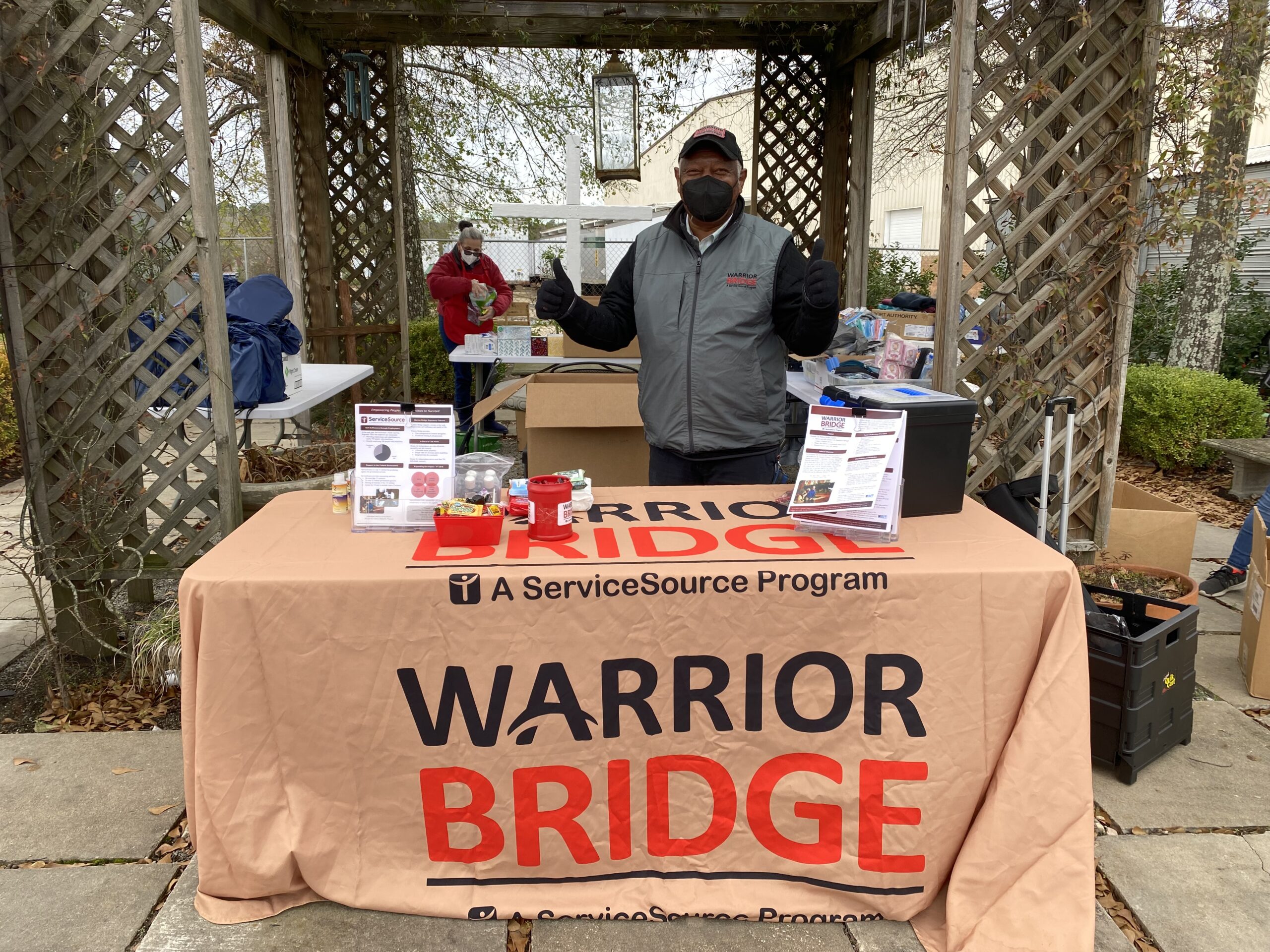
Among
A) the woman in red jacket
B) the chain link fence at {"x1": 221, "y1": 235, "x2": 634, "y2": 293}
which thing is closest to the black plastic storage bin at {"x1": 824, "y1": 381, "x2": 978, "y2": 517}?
the woman in red jacket

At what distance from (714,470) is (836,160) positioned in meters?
4.44

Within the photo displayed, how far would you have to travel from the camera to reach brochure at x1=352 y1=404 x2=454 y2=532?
2.16 m

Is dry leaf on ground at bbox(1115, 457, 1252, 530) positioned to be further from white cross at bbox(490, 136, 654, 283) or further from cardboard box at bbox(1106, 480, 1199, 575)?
white cross at bbox(490, 136, 654, 283)

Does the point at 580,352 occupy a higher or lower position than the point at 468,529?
higher

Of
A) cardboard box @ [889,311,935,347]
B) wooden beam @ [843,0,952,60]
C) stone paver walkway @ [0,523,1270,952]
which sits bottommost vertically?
stone paver walkway @ [0,523,1270,952]

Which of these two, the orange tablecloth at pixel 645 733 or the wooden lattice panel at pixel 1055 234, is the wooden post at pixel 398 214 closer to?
the wooden lattice panel at pixel 1055 234

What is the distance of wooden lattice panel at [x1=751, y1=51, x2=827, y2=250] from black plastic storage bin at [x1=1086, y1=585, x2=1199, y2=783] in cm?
437

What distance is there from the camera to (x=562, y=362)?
217 inches

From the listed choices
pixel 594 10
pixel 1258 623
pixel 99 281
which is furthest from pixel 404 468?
pixel 594 10

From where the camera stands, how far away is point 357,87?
6.37m

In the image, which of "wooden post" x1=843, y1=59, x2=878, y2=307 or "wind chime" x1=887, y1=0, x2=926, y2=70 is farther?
"wooden post" x1=843, y1=59, x2=878, y2=307

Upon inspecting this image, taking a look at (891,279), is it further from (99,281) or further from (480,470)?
(480,470)

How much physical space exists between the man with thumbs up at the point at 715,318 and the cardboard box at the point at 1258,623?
1.80 metres

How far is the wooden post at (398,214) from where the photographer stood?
6.46m
